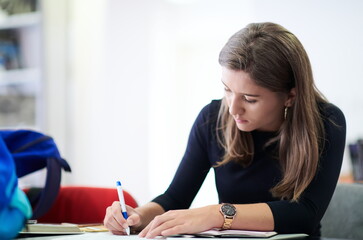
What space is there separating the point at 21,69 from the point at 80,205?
2.28 metres

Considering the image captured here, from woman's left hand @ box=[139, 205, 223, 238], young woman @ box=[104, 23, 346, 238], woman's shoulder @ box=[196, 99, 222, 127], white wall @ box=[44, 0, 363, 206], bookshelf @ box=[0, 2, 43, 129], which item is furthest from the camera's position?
bookshelf @ box=[0, 2, 43, 129]

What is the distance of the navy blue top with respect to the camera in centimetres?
137

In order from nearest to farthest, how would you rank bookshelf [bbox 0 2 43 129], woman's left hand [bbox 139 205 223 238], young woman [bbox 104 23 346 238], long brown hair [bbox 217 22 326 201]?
woman's left hand [bbox 139 205 223 238] < young woman [bbox 104 23 346 238] < long brown hair [bbox 217 22 326 201] < bookshelf [bbox 0 2 43 129]

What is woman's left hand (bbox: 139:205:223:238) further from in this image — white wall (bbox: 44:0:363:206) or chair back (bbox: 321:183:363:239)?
white wall (bbox: 44:0:363:206)

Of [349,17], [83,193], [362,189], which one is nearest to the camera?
[362,189]

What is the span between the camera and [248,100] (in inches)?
58.7

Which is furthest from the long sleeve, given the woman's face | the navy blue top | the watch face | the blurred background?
the blurred background

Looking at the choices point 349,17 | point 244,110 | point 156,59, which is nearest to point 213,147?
point 244,110

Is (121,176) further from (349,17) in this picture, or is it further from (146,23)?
(349,17)

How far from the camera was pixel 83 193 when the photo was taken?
74.2 inches

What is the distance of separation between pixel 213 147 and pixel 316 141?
1.21 feet

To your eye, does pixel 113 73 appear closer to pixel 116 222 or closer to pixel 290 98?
pixel 290 98

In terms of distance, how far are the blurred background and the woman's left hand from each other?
246 centimetres

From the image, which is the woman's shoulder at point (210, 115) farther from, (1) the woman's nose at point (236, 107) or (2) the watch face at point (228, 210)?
(2) the watch face at point (228, 210)
